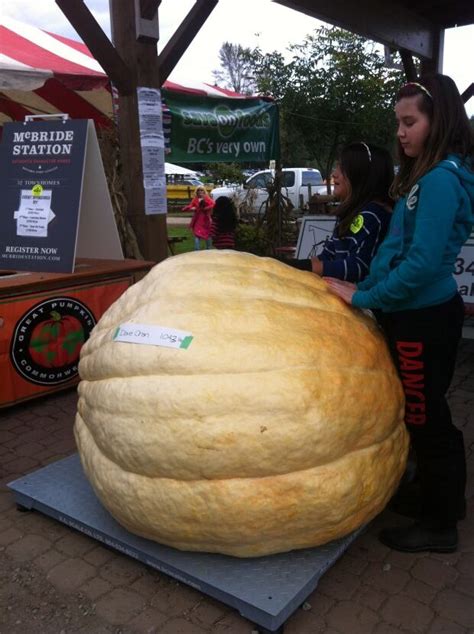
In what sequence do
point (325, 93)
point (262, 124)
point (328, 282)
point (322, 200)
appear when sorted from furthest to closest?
1. point (325, 93)
2. point (322, 200)
3. point (262, 124)
4. point (328, 282)

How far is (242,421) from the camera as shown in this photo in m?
1.96

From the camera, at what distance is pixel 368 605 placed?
7.20 feet

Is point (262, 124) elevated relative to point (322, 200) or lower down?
elevated

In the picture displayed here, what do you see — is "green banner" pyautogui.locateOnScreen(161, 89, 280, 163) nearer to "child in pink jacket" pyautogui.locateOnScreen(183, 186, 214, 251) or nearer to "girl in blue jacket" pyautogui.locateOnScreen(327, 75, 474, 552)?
"child in pink jacket" pyautogui.locateOnScreen(183, 186, 214, 251)

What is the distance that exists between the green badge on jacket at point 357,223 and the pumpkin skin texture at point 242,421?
495 millimetres

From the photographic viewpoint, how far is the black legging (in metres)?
2.31

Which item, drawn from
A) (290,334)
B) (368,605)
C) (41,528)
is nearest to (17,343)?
(41,528)

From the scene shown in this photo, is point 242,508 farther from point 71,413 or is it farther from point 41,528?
point 71,413

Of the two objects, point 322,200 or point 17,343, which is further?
point 322,200

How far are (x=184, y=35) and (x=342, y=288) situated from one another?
11.9ft

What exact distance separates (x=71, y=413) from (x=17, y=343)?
61cm

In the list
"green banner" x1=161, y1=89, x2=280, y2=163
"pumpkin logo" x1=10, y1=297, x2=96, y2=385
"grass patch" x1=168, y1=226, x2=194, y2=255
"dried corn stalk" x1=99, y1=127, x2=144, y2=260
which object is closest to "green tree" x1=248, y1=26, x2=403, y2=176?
"grass patch" x1=168, y1=226, x2=194, y2=255

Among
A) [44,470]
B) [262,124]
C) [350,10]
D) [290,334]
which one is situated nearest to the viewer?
[290,334]

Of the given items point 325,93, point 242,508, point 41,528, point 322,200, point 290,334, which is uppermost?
point 325,93
